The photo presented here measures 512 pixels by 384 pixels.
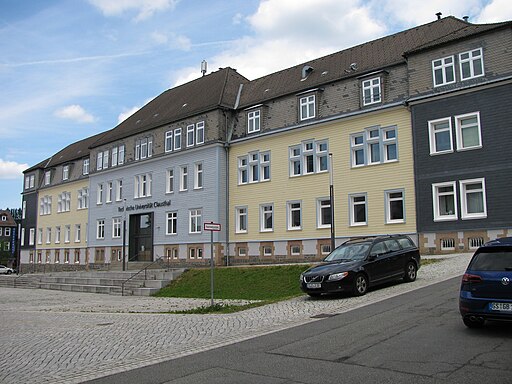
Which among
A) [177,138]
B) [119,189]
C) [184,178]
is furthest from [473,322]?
[119,189]

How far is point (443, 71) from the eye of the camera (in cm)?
2709

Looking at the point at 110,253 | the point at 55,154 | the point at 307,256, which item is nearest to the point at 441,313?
the point at 307,256

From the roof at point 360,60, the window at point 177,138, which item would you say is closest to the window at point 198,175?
the window at point 177,138

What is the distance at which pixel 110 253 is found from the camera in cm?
4641

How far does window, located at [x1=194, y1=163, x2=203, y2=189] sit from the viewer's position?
39.3 metres

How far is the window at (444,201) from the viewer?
26.4m

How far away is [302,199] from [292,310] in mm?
19328

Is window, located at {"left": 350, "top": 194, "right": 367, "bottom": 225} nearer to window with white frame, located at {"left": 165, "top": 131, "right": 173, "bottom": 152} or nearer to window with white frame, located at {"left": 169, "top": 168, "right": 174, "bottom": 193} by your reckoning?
window with white frame, located at {"left": 169, "top": 168, "right": 174, "bottom": 193}

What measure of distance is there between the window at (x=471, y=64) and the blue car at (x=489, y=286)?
18797 millimetres

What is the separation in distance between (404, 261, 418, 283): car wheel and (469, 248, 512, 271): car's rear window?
25.9 feet

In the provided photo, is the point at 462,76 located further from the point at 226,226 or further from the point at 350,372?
the point at 350,372

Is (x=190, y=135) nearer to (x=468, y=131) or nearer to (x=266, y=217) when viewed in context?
(x=266, y=217)

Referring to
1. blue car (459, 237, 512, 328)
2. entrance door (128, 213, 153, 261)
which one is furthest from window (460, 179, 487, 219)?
entrance door (128, 213, 153, 261)

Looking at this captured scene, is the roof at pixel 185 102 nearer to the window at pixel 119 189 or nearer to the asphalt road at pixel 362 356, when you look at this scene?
the window at pixel 119 189
